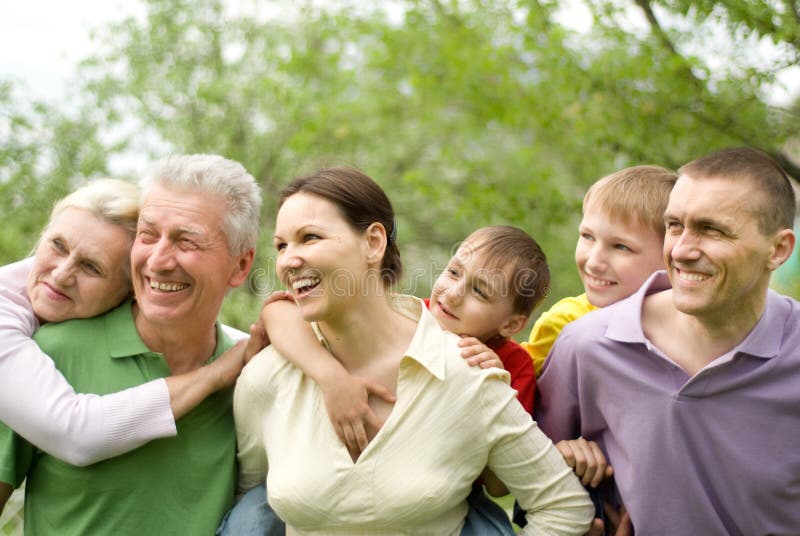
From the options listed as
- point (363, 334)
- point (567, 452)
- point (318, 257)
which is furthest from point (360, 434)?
point (567, 452)

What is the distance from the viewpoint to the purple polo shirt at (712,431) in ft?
8.59

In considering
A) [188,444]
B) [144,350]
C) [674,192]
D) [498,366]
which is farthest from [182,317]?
[674,192]

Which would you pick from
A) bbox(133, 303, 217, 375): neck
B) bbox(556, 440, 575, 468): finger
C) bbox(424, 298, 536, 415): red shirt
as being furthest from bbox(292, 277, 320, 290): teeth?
bbox(556, 440, 575, 468): finger

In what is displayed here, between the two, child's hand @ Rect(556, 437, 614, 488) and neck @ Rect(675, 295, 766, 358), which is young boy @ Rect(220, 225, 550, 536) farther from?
neck @ Rect(675, 295, 766, 358)

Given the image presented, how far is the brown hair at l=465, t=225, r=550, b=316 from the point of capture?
3064mm

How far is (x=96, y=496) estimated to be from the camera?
2.77 meters

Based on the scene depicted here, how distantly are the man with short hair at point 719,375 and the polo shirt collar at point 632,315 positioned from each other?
0.01 m

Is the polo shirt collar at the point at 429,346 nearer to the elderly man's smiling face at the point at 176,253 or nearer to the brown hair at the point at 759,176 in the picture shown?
the elderly man's smiling face at the point at 176,253

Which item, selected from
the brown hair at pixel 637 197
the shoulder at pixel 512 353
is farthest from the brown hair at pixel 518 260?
the brown hair at pixel 637 197

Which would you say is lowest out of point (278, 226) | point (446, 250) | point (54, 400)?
point (446, 250)

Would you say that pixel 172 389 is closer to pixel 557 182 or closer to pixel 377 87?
pixel 557 182

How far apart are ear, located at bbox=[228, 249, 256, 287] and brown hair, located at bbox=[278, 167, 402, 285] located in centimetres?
36

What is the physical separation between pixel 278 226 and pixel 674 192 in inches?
49.6

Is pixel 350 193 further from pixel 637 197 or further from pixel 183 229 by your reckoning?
pixel 637 197
